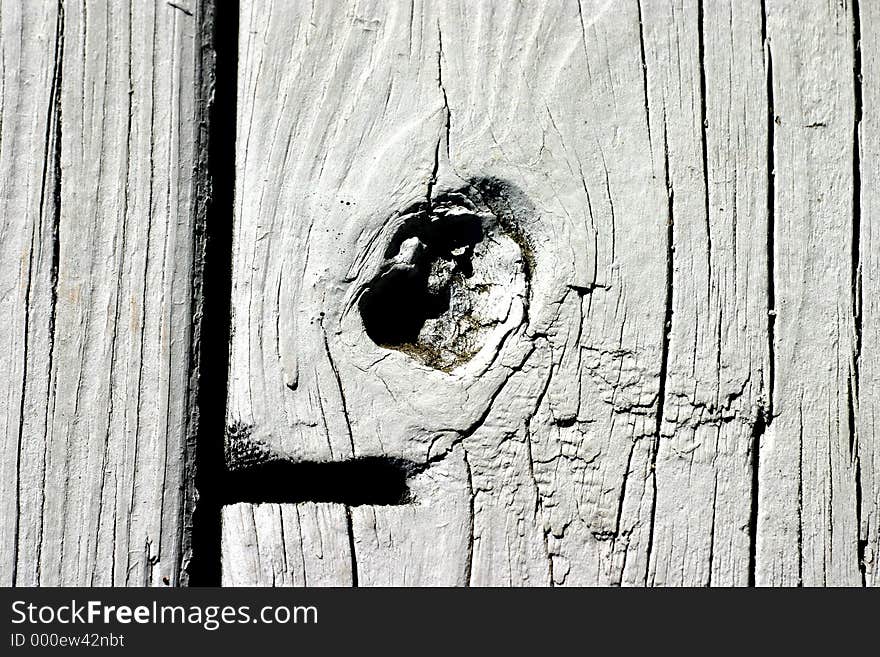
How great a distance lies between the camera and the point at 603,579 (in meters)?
1.06

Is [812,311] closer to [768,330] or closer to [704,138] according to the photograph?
[768,330]

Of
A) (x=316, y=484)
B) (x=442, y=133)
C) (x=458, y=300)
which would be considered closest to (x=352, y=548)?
(x=316, y=484)

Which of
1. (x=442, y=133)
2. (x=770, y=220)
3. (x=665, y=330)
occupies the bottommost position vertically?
(x=665, y=330)

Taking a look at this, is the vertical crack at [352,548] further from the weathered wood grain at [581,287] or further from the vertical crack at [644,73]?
the vertical crack at [644,73]

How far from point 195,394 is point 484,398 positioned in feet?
1.45

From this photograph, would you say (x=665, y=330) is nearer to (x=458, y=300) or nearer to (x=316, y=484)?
(x=458, y=300)

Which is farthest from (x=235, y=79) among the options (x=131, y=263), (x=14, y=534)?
(x=14, y=534)

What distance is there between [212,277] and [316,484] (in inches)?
14.2

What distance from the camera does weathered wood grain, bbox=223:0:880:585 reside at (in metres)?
1.06

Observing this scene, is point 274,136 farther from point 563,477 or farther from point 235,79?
point 563,477

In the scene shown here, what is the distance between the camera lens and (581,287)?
1.07 meters

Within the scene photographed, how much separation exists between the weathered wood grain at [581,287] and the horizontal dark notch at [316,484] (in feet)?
0.08

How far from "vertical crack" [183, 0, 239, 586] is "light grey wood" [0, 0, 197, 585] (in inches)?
0.8

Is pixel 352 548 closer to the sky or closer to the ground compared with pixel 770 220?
closer to the ground
